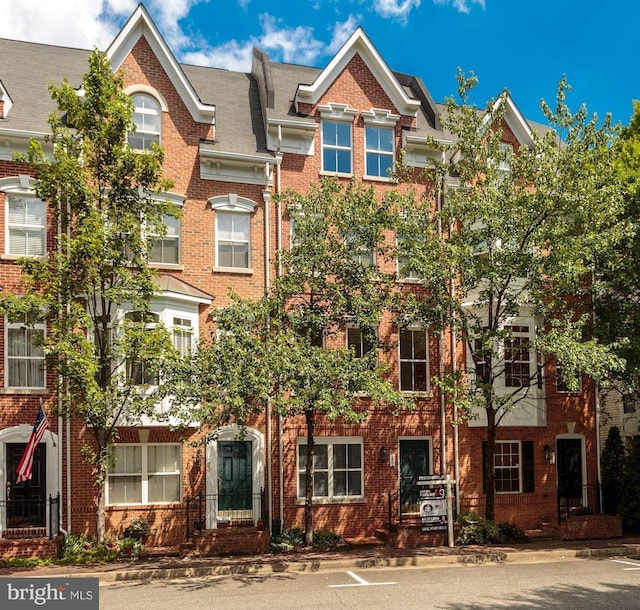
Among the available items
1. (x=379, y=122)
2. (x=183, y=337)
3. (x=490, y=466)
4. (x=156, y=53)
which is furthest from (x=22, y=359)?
(x=490, y=466)

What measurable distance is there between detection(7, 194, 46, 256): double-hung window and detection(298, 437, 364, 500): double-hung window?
29.4 feet

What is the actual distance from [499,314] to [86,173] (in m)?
10.9

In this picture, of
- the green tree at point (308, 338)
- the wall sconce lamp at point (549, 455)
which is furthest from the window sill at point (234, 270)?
the wall sconce lamp at point (549, 455)

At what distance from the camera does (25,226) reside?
2059cm

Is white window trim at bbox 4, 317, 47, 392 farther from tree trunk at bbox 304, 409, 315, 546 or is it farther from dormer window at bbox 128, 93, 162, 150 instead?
tree trunk at bbox 304, 409, 315, 546

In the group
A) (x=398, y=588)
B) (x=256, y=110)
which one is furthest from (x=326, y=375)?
(x=256, y=110)

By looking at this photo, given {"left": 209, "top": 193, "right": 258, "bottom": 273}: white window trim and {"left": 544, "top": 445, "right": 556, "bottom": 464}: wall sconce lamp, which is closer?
{"left": 209, "top": 193, "right": 258, "bottom": 273}: white window trim

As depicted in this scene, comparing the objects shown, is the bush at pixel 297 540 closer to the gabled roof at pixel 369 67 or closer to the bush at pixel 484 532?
the bush at pixel 484 532

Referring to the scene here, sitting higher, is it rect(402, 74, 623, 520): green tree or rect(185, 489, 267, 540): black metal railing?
rect(402, 74, 623, 520): green tree

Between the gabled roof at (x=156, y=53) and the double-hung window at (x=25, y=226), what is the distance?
177 inches

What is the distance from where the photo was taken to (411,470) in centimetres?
2319

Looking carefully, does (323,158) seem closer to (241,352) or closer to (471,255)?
(471,255)

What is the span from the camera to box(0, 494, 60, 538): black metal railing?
766 inches

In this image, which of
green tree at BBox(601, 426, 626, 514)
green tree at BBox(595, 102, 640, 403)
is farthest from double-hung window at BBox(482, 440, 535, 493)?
green tree at BBox(595, 102, 640, 403)
